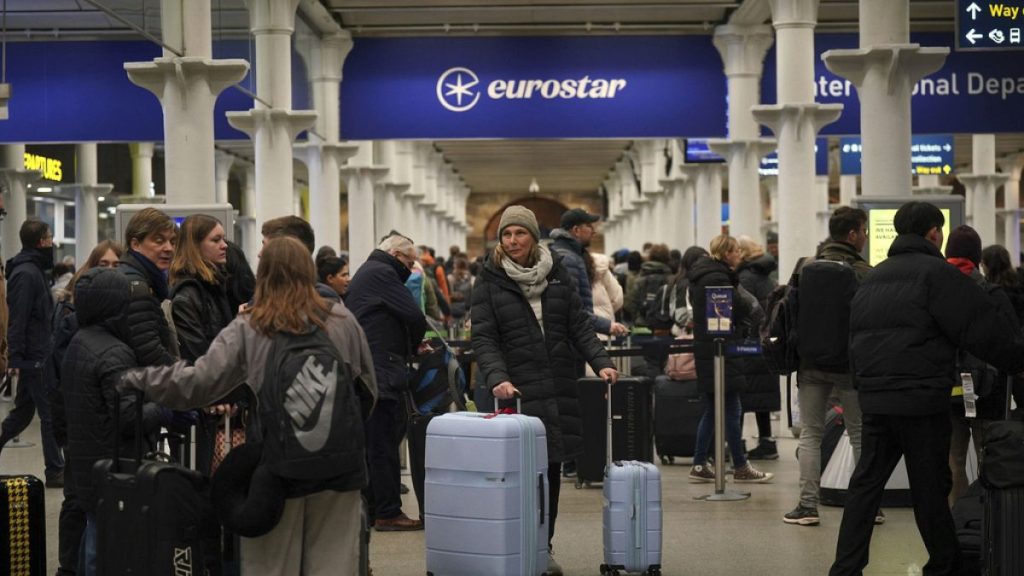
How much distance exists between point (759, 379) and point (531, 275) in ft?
16.5

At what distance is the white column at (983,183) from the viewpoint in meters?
34.5

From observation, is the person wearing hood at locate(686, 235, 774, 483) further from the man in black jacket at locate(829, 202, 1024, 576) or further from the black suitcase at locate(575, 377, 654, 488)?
the man in black jacket at locate(829, 202, 1024, 576)

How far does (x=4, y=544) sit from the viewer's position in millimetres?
5945

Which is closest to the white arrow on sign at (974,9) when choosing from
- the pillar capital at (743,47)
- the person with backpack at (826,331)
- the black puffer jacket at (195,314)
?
the person with backpack at (826,331)

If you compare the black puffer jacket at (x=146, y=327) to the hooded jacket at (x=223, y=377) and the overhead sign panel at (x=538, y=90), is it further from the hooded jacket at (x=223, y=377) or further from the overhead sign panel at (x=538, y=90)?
the overhead sign panel at (x=538, y=90)

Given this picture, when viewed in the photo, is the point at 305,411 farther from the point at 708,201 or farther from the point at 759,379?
the point at 708,201

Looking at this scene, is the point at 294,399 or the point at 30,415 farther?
the point at 30,415

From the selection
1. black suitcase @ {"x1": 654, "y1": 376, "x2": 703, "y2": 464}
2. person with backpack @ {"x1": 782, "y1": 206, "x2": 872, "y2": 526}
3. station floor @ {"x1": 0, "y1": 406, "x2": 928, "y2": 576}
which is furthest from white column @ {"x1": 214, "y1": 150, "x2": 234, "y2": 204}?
person with backpack @ {"x1": 782, "y1": 206, "x2": 872, "y2": 526}

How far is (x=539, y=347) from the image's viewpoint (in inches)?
279

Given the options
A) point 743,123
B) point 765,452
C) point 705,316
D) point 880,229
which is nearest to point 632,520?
point 705,316

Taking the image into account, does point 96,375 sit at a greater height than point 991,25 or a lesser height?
lesser

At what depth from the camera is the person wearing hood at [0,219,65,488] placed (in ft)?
35.0

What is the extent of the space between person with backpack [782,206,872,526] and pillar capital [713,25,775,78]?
1498 centimetres

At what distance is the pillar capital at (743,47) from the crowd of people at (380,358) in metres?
13.7
